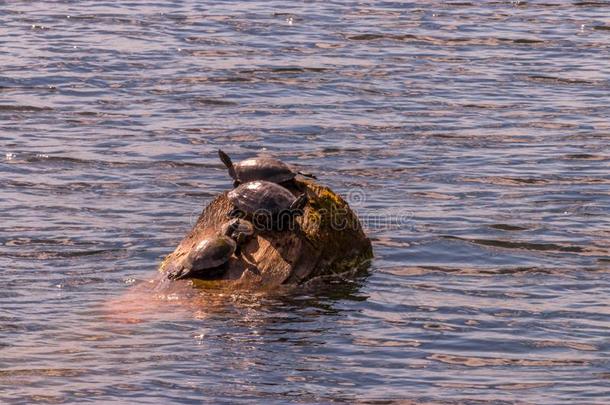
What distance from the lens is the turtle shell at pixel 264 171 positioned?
14.6 m

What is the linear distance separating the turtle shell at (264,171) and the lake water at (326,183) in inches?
49.3

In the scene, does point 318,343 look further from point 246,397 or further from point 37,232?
point 37,232

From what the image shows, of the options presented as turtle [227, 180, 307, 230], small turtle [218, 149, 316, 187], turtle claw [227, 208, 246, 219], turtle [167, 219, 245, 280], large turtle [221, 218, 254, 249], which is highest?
small turtle [218, 149, 316, 187]

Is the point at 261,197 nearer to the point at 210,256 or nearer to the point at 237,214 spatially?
the point at 237,214

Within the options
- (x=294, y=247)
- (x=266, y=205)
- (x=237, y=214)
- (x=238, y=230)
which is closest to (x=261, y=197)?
(x=266, y=205)

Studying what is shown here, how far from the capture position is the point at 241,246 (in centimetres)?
1376

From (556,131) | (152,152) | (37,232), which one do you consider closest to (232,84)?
(152,152)

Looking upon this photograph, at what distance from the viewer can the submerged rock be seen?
13.6 meters

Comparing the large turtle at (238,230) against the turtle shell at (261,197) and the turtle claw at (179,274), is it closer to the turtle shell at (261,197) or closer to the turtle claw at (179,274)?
the turtle shell at (261,197)

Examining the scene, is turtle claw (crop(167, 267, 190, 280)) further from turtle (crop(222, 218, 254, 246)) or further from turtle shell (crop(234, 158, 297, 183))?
turtle shell (crop(234, 158, 297, 183))

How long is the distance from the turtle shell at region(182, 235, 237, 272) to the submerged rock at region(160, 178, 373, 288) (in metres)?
0.20

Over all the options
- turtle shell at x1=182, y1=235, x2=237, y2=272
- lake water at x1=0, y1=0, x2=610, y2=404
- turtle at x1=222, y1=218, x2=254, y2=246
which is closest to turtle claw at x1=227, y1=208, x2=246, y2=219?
turtle at x1=222, y1=218, x2=254, y2=246

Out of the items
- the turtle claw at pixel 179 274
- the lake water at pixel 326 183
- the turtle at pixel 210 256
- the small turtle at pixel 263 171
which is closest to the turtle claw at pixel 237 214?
the turtle at pixel 210 256

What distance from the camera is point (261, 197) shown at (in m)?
13.9
